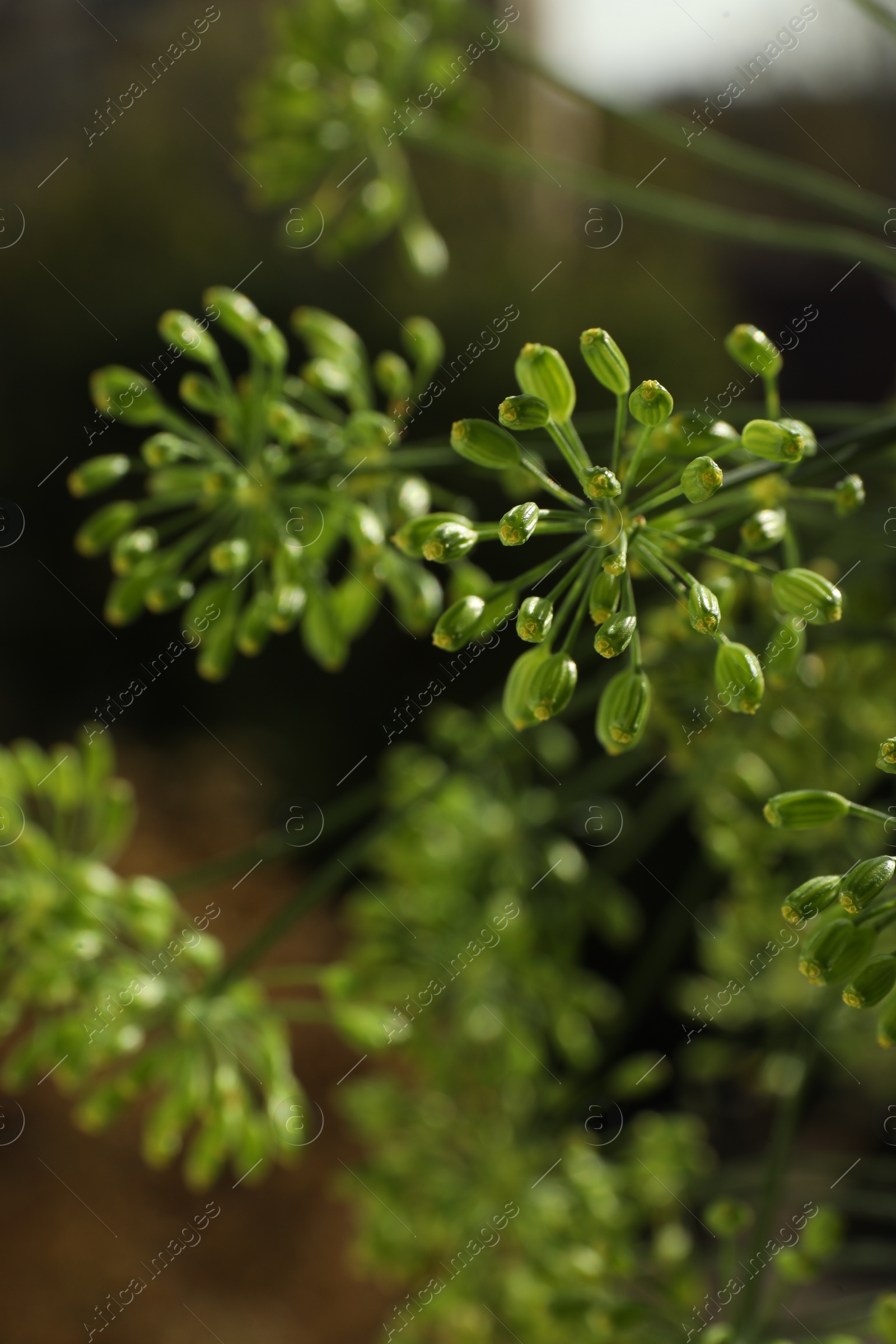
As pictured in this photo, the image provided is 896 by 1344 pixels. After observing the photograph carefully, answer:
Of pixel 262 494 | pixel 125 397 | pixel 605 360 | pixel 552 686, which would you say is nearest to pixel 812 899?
pixel 552 686

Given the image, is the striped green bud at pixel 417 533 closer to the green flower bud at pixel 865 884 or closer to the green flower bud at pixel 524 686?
the green flower bud at pixel 524 686

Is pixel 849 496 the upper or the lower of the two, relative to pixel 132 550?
lower

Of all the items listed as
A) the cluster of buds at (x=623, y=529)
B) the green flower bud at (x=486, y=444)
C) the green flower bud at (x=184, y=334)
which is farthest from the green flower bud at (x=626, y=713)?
the green flower bud at (x=184, y=334)

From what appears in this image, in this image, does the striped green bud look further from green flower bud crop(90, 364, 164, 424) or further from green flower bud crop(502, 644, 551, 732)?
green flower bud crop(90, 364, 164, 424)

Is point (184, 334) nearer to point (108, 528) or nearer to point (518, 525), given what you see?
point (108, 528)

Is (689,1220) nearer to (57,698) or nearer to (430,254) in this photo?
(430,254)

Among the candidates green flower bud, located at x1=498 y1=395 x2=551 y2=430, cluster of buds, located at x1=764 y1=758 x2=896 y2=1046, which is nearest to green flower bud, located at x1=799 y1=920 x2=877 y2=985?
cluster of buds, located at x1=764 y1=758 x2=896 y2=1046
